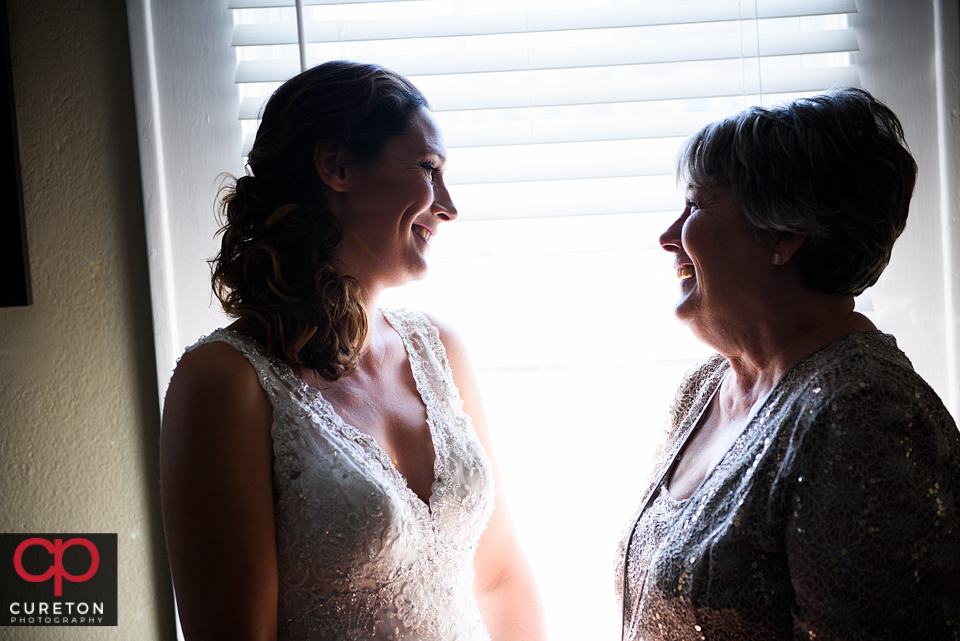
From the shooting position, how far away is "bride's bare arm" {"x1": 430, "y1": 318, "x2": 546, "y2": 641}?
1.23 meters

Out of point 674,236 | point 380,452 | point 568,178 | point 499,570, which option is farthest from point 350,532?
A: point 568,178

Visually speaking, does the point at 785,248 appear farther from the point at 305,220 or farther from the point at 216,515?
the point at 216,515

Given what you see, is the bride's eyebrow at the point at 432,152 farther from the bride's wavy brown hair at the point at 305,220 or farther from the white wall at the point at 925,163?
the white wall at the point at 925,163

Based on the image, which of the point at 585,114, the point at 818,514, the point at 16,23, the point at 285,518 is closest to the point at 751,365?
the point at 818,514

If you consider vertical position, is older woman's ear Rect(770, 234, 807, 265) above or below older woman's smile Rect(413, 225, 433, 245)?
below

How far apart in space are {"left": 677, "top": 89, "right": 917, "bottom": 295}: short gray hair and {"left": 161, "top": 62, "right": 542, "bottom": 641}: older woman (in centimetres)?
54

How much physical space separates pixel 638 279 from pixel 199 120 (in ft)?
3.36

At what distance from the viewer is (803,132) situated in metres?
0.90

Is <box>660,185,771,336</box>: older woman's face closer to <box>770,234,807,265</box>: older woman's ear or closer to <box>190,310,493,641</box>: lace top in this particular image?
<box>770,234,807,265</box>: older woman's ear

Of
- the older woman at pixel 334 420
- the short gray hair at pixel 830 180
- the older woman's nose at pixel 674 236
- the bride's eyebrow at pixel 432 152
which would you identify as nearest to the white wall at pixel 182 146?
the older woman at pixel 334 420

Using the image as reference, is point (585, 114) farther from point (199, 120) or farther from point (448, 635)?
point (448, 635)

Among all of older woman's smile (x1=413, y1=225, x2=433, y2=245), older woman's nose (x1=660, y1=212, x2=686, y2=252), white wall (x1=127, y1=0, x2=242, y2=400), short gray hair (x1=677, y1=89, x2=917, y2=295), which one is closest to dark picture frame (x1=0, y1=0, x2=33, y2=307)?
white wall (x1=127, y1=0, x2=242, y2=400)

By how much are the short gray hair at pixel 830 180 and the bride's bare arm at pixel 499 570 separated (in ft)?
2.10

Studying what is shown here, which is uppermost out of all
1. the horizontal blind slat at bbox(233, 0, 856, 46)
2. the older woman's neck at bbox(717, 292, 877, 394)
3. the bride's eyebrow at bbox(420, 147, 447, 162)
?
the horizontal blind slat at bbox(233, 0, 856, 46)
